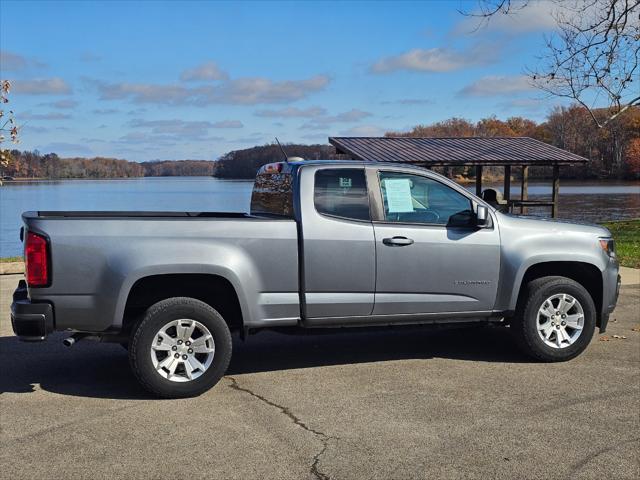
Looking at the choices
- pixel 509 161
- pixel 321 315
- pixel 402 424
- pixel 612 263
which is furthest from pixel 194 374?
pixel 509 161

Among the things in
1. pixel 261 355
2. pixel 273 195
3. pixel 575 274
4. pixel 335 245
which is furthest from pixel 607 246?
pixel 261 355

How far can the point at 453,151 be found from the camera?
20.2 metres

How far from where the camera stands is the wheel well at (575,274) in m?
6.78

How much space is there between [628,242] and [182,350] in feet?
48.2

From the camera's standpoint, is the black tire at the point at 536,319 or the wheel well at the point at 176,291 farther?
the black tire at the point at 536,319

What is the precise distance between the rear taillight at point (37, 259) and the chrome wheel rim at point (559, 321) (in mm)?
4283

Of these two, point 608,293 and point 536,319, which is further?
point 608,293

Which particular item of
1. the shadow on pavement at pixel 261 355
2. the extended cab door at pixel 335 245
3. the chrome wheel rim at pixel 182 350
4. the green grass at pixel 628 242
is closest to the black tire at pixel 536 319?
the shadow on pavement at pixel 261 355

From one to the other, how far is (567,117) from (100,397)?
123 meters

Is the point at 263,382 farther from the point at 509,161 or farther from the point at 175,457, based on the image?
the point at 509,161

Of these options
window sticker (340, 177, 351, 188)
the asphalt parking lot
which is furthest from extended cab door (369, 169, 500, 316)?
the asphalt parking lot

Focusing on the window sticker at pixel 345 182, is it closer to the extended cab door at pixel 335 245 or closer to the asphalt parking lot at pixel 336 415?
the extended cab door at pixel 335 245

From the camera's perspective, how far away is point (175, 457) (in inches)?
172

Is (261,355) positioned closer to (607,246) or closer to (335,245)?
(335,245)
